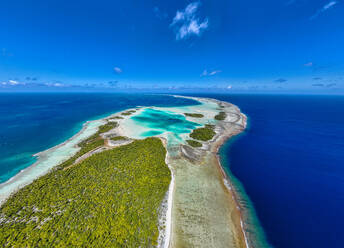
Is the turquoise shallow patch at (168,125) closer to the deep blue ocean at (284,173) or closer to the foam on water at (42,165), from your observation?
the deep blue ocean at (284,173)

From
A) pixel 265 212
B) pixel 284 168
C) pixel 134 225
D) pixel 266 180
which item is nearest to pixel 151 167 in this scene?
pixel 134 225

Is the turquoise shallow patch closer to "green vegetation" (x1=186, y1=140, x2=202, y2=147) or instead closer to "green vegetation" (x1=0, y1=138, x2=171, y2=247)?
"green vegetation" (x1=186, y1=140, x2=202, y2=147)

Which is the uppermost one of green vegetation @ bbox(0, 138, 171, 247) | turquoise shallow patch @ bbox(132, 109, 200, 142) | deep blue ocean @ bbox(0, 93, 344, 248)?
green vegetation @ bbox(0, 138, 171, 247)

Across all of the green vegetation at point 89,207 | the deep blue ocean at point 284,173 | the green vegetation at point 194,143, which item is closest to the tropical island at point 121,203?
the green vegetation at point 89,207

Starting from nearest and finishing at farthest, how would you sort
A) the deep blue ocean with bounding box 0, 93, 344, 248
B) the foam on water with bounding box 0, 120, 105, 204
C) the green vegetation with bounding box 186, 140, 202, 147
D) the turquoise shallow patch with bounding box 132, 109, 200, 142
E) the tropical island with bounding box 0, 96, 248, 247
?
the tropical island with bounding box 0, 96, 248, 247 < the deep blue ocean with bounding box 0, 93, 344, 248 < the foam on water with bounding box 0, 120, 105, 204 < the green vegetation with bounding box 186, 140, 202, 147 < the turquoise shallow patch with bounding box 132, 109, 200, 142

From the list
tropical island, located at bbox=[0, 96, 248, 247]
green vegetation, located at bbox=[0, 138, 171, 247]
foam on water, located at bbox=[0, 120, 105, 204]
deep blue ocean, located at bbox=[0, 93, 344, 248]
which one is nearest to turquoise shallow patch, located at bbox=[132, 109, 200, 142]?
tropical island, located at bbox=[0, 96, 248, 247]

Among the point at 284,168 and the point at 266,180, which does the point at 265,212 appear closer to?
the point at 266,180
